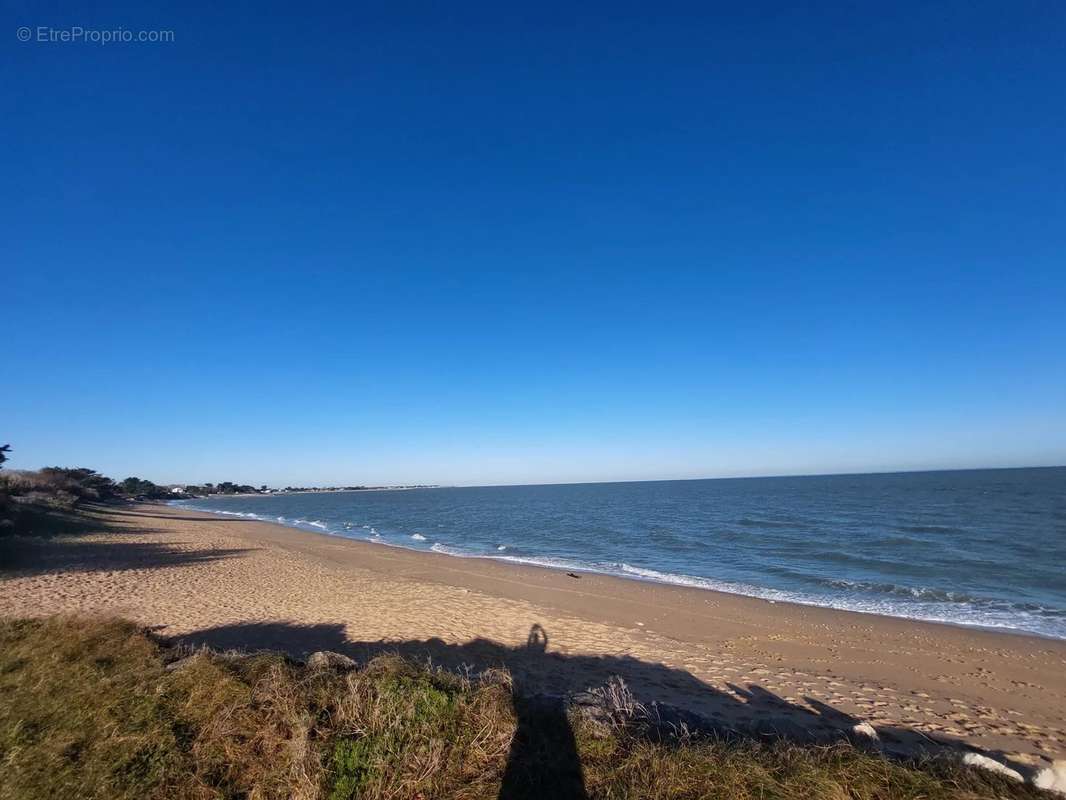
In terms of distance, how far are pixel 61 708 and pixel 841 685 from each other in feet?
33.5

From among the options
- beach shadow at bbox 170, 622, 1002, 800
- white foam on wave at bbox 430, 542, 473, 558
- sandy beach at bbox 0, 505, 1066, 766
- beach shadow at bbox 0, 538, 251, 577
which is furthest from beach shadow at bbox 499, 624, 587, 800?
white foam on wave at bbox 430, 542, 473, 558

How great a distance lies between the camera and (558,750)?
3516 mm

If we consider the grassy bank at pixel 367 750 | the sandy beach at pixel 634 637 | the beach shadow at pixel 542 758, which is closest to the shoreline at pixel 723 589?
the sandy beach at pixel 634 637

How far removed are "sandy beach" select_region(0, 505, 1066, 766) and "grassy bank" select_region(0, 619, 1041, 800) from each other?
1.68 meters

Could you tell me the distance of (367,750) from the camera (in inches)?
137

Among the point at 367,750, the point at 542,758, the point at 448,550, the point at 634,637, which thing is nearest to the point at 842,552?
the point at 634,637

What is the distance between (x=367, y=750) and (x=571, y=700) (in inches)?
65.0

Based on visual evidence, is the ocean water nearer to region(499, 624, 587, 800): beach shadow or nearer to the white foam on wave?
the white foam on wave

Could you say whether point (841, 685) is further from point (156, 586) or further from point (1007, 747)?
point (156, 586)

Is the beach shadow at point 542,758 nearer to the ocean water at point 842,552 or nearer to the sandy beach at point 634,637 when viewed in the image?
the sandy beach at point 634,637

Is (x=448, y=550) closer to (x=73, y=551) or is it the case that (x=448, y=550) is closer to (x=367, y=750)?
(x=73, y=551)

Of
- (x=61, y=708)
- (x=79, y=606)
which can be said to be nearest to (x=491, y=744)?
(x=61, y=708)

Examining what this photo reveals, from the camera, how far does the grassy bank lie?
3004mm

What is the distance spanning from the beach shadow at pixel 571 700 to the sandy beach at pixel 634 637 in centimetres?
6
